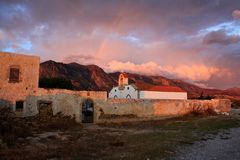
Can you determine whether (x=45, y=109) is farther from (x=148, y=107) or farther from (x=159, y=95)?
(x=159, y=95)

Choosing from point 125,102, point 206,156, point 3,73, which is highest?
point 3,73

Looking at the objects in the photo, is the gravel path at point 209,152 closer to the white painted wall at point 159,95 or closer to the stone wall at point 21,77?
the stone wall at point 21,77

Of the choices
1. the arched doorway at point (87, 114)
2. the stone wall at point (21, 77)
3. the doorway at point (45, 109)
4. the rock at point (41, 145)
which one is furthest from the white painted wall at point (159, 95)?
the rock at point (41, 145)

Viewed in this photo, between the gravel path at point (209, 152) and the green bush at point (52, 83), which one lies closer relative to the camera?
the gravel path at point (209, 152)

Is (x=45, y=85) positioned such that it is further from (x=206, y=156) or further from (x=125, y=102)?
(x=206, y=156)

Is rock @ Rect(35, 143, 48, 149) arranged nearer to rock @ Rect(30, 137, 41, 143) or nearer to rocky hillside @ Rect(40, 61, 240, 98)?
rock @ Rect(30, 137, 41, 143)

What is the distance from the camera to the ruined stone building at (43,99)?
2689cm

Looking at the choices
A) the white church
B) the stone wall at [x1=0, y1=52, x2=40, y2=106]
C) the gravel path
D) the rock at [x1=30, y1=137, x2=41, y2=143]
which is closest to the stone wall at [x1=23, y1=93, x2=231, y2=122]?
the stone wall at [x1=0, y1=52, x2=40, y2=106]

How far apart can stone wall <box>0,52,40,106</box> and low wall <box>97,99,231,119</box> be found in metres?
7.67

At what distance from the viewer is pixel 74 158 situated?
13.5 metres

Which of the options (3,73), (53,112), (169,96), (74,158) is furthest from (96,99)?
(169,96)

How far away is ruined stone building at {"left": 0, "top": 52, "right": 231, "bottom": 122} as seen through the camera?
2689 cm

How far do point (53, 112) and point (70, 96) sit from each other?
2.47 metres

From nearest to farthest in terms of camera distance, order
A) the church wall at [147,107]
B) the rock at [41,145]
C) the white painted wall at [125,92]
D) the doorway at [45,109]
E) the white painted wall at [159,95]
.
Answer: the rock at [41,145] < the doorway at [45,109] < the church wall at [147,107] < the white painted wall at [159,95] < the white painted wall at [125,92]
